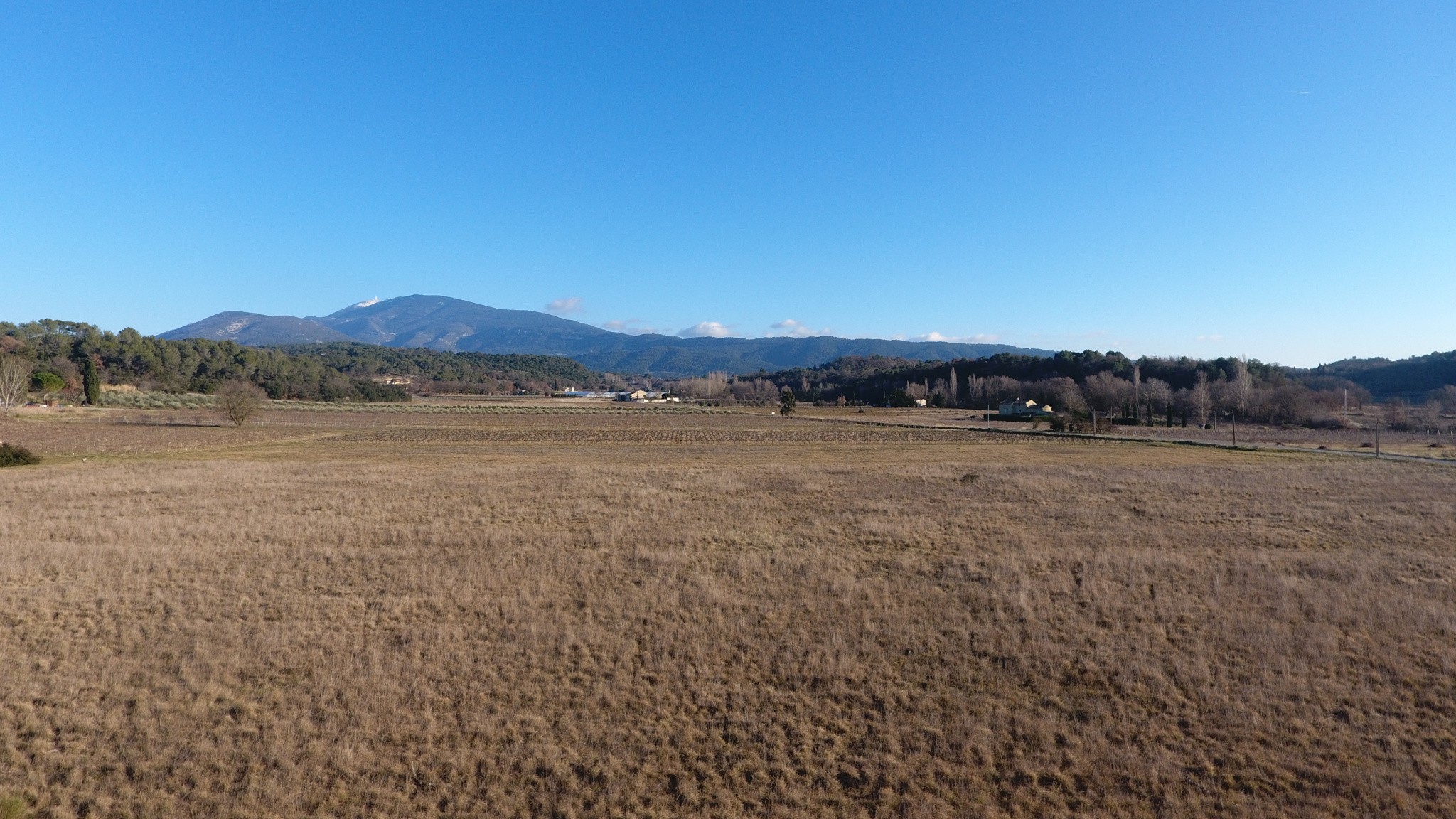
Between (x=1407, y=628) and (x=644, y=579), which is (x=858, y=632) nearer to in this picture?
(x=644, y=579)

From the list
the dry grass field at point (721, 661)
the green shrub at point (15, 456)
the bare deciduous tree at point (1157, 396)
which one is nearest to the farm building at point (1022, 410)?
the bare deciduous tree at point (1157, 396)

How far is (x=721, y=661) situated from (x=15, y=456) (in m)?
36.7

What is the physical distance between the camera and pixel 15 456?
98.7 ft

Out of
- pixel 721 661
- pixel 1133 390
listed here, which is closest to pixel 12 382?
pixel 721 661

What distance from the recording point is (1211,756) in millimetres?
6551

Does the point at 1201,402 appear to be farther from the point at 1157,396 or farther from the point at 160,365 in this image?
the point at 160,365

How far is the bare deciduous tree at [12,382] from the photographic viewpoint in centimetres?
6481

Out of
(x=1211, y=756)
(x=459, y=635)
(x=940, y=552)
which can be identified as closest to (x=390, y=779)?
(x=459, y=635)

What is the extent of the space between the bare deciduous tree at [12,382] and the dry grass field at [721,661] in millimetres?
65860

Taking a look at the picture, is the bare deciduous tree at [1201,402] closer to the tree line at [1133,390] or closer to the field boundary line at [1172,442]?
the tree line at [1133,390]

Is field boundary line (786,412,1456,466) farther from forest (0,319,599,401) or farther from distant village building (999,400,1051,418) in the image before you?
forest (0,319,599,401)

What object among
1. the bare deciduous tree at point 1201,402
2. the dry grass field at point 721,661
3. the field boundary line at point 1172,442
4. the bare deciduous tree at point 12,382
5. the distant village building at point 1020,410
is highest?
the bare deciduous tree at point 12,382

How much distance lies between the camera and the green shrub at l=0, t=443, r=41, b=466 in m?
29.6

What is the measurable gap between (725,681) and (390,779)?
345 centimetres
